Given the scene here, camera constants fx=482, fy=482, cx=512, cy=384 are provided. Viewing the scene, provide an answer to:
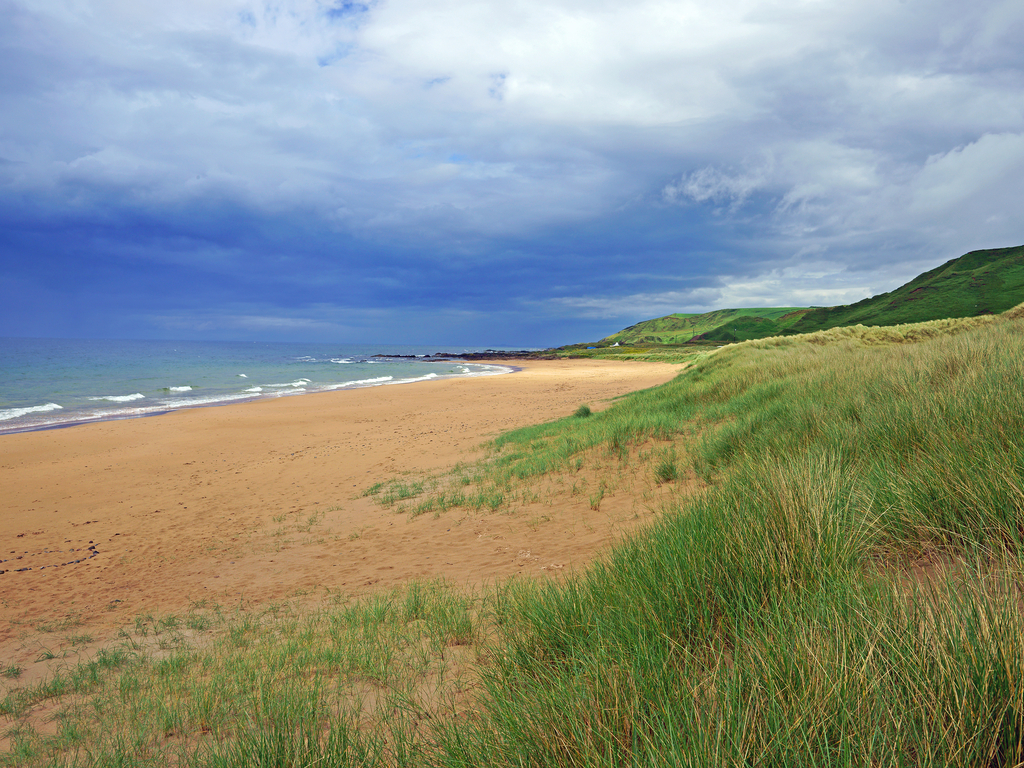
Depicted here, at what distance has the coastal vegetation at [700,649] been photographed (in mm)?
1533

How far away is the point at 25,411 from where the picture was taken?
26.5 metres

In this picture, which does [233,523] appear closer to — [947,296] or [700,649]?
[700,649]

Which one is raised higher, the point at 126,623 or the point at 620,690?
the point at 620,690

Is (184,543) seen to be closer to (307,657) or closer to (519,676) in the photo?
(307,657)

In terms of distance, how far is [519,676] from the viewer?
2.43 m

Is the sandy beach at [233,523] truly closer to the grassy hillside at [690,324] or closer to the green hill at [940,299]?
the green hill at [940,299]

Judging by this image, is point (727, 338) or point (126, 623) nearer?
point (126, 623)

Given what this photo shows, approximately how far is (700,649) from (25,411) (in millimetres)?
36809

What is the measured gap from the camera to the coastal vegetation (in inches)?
60.4

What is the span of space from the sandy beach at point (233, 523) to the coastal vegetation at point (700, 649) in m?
1.09

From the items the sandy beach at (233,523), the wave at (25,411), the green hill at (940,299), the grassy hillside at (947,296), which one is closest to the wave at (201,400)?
the wave at (25,411)

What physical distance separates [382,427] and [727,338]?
114 metres

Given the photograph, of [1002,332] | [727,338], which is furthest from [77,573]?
[727,338]

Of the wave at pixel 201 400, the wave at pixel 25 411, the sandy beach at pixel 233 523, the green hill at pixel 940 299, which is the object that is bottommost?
the sandy beach at pixel 233 523
